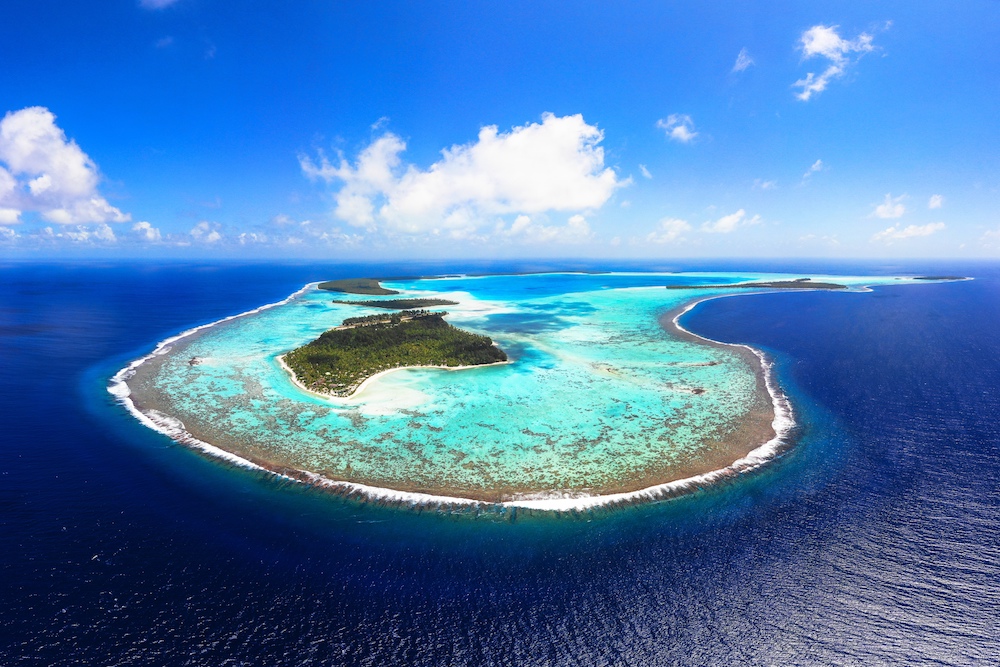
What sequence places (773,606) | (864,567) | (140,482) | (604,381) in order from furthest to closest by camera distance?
(604,381), (140,482), (864,567), (773,606)

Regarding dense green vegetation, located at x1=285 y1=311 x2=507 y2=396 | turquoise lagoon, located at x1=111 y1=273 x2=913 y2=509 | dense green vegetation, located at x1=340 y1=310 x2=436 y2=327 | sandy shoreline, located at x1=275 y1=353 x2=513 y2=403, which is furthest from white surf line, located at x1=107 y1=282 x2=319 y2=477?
dense green vegetation, located at x1=340 y1=310 x2=436 y2=327

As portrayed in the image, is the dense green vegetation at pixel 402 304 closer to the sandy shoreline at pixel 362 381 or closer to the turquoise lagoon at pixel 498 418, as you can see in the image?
the turquoise lagoon at pixel 498 418

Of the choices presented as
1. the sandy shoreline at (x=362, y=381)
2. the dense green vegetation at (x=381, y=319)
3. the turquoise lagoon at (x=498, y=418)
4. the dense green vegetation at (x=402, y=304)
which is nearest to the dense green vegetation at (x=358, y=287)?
the dense green vegetation at (x=402, y=304)

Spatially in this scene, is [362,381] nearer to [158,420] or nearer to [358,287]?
[158,420]

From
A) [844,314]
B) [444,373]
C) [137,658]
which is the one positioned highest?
[844,314]

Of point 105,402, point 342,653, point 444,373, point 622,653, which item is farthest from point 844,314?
point 105,402

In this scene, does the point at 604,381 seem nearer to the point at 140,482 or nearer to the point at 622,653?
the point at 622,653

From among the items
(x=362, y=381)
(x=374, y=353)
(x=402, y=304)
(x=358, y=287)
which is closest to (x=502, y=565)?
(x=362, y=381)
